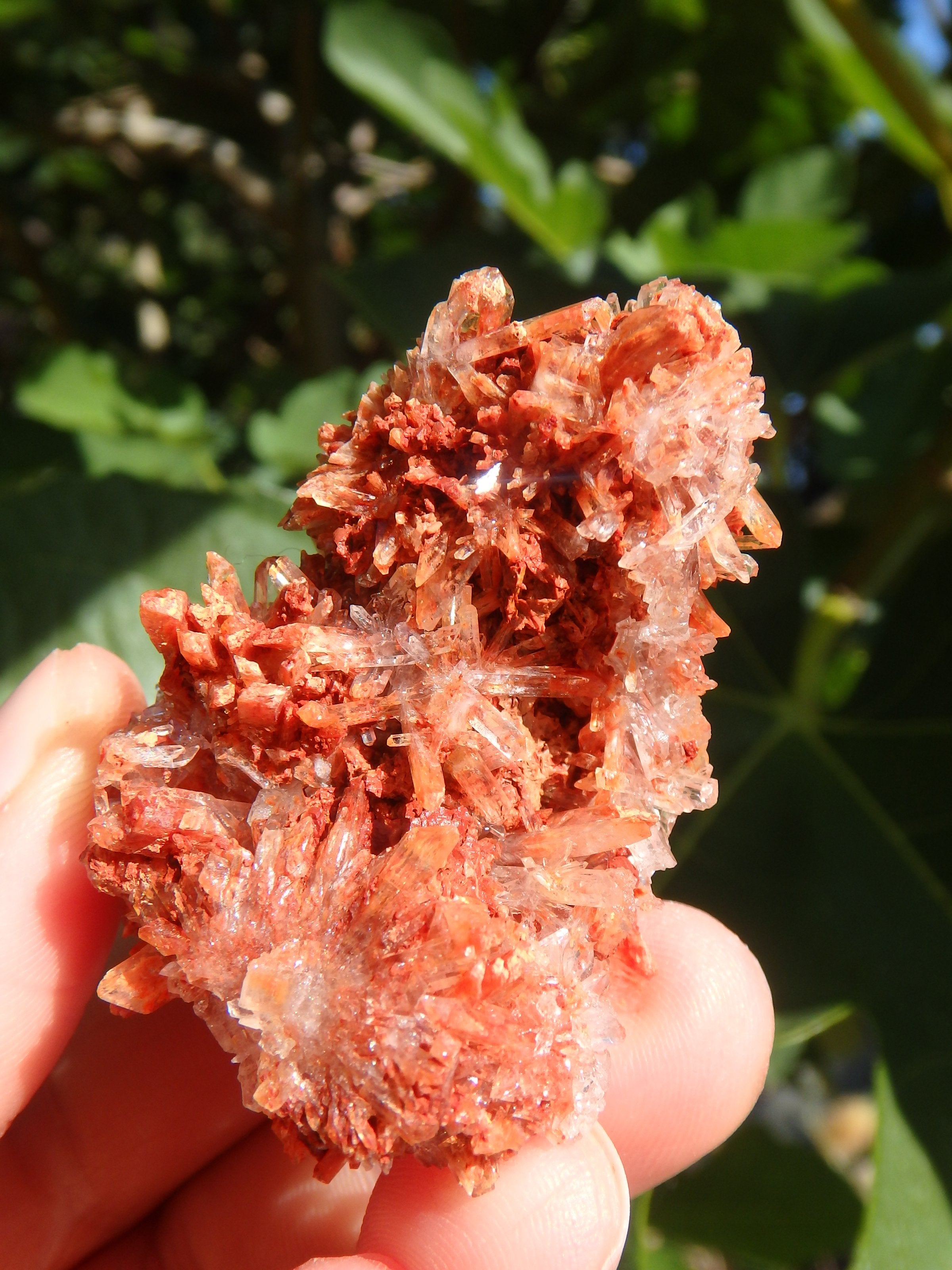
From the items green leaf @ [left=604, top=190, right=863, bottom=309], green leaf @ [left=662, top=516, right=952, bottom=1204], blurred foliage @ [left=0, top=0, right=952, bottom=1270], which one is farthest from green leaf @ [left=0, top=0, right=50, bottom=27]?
green leaf @ [left=662, top=516, right=952, bottom=1204]

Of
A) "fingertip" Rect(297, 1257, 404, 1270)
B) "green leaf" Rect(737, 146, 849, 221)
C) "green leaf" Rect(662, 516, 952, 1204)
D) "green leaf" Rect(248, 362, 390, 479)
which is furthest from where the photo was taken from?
"green leaf" Rect(737, 146, 849, 221)

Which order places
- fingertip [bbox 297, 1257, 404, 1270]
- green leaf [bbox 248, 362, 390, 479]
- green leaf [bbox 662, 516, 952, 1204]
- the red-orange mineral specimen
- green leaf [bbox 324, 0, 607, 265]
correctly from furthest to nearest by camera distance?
green leaf [bbox 248, 362, 390, 479]
green leaf [bbox 324, 0, 607, 265]
green leaf [bbox 662, 516, 952, 1204]
fingertip [bbox 297, 1257, 404, 1270]
the red-orange mineral specimen

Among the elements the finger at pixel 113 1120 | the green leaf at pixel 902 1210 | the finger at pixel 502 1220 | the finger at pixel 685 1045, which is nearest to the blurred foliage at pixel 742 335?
the green leaf at pixel 902 1210

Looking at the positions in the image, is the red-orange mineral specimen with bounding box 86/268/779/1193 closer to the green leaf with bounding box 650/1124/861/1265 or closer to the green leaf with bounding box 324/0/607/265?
the green leaf with bounding box 324/0/607/265

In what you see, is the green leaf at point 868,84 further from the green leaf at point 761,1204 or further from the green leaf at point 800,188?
the green leaf at point 761,1204

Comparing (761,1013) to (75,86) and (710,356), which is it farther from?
(75,86)

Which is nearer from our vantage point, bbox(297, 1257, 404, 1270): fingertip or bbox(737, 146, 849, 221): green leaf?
bbox(297, 1257, 404, 1270): fingertip

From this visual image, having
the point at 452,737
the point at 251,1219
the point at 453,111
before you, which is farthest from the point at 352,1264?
the point at 453,111

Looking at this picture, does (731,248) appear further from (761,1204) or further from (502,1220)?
(761,1204)

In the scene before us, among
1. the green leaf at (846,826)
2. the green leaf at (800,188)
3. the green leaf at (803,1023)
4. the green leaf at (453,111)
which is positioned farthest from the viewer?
the green leaf at (800,188)
